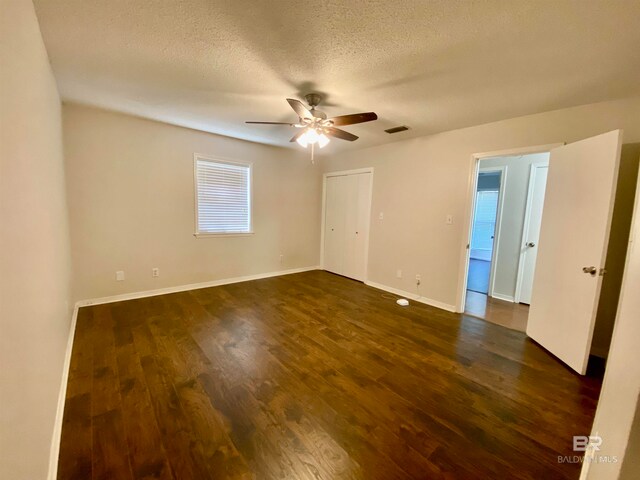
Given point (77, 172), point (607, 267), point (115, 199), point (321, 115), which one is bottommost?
point (607, 267)

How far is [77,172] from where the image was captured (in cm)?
303

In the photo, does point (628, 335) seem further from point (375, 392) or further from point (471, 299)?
point (471, 299)

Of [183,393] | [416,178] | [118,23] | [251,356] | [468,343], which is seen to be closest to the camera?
[118,23]

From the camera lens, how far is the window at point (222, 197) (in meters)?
3.96

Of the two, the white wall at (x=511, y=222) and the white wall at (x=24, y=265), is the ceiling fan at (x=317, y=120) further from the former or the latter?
the white wall at (x=511, y=222)

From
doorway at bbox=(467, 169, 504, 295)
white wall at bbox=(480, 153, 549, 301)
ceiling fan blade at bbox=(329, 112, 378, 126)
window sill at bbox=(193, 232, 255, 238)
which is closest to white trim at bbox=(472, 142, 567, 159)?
white wall at bbox=(480, 153, 549, 301)

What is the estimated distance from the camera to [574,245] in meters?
2.29

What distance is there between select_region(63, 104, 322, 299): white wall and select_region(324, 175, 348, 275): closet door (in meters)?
1.03

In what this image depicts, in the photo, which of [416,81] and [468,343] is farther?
[468,343]

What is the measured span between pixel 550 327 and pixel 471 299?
152 centimetres

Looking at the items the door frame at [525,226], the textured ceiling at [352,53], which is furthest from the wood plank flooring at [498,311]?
the textured ceiling at [352,53]

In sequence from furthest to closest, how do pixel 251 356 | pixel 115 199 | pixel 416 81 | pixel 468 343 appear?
Answer: pixel 115 199
pixel 468 343
pixel 251 356
pixel 416 81

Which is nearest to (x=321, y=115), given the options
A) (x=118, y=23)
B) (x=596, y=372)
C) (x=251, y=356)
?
(x=118, y=23)

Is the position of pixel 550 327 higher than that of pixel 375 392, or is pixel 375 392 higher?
pixel 550 327
